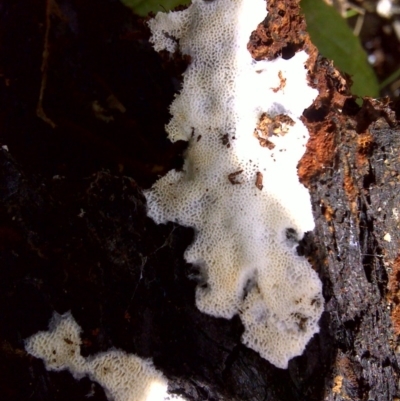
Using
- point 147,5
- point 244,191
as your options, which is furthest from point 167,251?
point 147,5

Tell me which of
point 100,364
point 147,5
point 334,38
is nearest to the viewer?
point 100,364

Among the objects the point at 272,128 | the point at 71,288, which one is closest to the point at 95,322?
the point at 71,288

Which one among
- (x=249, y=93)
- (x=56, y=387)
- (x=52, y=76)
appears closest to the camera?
(x=56, y=387)

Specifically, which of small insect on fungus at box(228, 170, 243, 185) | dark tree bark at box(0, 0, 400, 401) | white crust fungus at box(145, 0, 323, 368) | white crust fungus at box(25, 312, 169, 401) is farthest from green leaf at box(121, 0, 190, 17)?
white crust fungus at box(25, 312, 169, 401)

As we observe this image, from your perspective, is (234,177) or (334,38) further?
(334,38)

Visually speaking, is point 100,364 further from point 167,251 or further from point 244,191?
point 244,191

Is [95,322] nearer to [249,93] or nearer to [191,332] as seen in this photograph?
[191,332]

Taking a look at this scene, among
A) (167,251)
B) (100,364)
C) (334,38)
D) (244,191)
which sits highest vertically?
(334,38)
